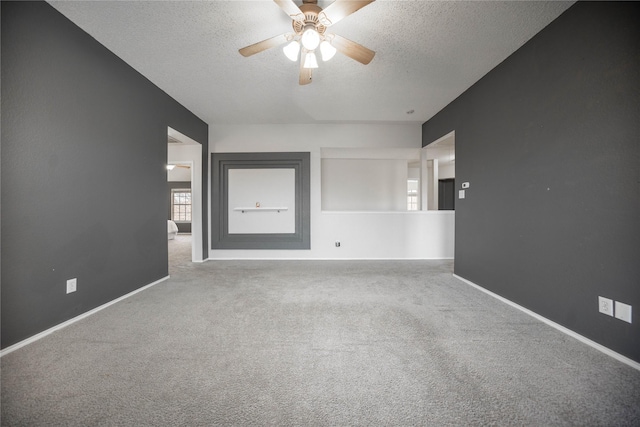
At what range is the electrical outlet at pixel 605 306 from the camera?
1.56 m

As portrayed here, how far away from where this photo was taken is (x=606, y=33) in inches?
62.7

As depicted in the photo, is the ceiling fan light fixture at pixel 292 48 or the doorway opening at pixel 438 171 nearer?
the ceiling fan light fixture at pixel 292 48

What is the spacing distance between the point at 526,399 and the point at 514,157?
2089 mm

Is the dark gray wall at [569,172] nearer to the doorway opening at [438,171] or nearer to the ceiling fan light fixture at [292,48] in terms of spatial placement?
the doorway opening at [438,171]

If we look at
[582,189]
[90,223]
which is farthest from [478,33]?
[90,223]

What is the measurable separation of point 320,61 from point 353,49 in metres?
0.66

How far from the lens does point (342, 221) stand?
4496mm

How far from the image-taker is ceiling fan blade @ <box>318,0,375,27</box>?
1.53 meters

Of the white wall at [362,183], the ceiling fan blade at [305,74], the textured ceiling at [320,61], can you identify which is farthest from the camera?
the white wall at [362,183]

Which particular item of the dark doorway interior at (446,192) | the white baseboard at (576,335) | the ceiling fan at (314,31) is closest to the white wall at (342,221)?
the white baseboard at (576,335)

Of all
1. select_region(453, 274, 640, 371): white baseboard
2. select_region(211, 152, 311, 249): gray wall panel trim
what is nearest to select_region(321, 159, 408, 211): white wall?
select_region(211, 152, 311, 249): gray wall panel trim

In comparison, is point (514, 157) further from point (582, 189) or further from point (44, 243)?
point (44, 243)

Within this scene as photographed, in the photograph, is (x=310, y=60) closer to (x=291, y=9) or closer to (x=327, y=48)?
(x=327, y=48)

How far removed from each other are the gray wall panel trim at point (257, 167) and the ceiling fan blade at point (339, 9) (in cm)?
282
